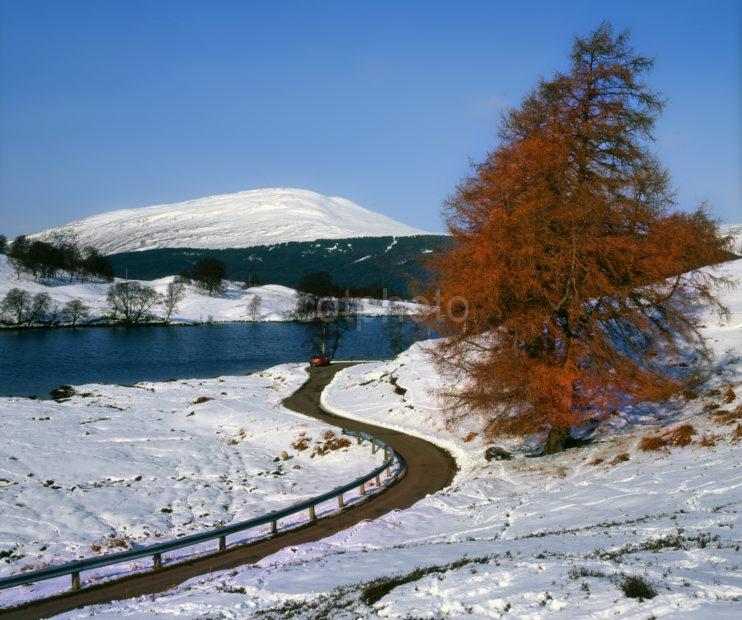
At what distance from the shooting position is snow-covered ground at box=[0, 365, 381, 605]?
18.9m

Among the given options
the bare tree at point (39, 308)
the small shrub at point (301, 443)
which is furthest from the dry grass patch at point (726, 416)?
the bare tree at point (39, 308)

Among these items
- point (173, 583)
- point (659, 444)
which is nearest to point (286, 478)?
point (173, 583)

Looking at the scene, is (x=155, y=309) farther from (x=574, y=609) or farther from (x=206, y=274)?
(x=574, y=609)

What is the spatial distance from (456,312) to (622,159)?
23.3 feet

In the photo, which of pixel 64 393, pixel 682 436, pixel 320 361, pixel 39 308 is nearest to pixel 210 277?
pixel 39 308

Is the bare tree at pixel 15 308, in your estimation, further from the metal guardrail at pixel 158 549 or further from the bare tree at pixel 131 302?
the metal guardrail at pixel 158 549

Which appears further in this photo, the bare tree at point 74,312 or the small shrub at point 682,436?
the bare tree at point 74,312

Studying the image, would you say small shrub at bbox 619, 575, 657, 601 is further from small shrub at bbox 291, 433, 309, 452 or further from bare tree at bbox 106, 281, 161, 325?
bare tree at bbox 106, 281, 161, 325

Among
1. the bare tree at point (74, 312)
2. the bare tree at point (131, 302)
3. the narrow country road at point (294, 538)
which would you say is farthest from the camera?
the bare tree at point (131, 302)

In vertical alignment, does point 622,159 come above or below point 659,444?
above

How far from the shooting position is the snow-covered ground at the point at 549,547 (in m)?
7.50

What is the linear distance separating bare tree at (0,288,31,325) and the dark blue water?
905cm

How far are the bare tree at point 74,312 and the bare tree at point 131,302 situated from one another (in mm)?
6604

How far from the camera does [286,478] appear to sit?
82.8 feet
